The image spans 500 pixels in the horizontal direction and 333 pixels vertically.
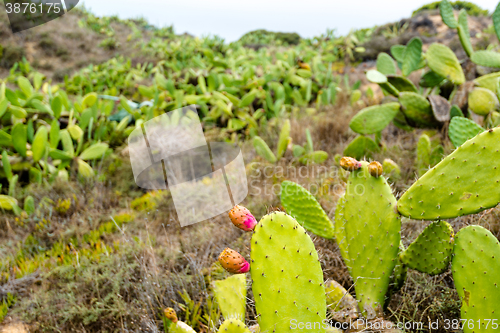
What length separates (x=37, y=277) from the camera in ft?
6.34

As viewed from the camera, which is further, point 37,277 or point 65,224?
point 65,224

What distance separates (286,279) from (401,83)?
233cm

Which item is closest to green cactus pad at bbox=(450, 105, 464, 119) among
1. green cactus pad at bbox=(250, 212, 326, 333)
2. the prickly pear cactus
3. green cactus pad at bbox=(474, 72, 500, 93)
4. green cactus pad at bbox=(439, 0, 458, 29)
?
green cactus pad at bbox=(474, 72, 500, 93)

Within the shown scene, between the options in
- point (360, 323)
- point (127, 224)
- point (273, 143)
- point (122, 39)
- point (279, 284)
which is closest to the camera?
point (279, 284)

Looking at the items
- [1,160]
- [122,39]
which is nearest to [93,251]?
[1,160]

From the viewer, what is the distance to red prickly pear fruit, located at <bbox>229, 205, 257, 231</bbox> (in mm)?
984

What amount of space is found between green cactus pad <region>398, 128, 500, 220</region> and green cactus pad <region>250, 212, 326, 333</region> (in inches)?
19.7

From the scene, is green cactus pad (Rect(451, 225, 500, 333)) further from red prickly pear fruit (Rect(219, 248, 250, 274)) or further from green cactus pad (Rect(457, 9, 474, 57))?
green cactus pad (Rect(457, 9, 474, 57))

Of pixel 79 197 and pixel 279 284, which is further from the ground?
pixel 279 284

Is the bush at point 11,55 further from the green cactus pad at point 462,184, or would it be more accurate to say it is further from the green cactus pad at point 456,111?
the green cactus pad at point 462,184

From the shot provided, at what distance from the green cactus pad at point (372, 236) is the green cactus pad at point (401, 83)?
173 cm

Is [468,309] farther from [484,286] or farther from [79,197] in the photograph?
[79,197]

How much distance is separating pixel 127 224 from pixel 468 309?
2156 millimetres

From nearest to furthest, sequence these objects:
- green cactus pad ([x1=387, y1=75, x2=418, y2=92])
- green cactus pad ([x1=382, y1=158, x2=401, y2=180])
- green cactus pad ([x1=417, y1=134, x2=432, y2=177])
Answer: green cactus pad ([x1=382, y1=158, x2=401, y2=180]) < green cactus pad ([x1=417, y1=134, x2=432, y2=177]) < green cactus pad ([x1=387, y1=75, x2=418, y2=92])
